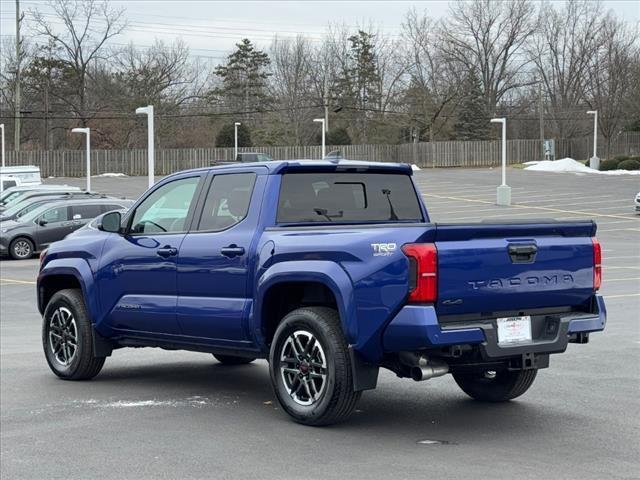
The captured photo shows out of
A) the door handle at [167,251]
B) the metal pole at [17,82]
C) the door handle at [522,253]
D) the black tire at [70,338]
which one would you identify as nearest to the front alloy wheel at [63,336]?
the black tire at [70,338]

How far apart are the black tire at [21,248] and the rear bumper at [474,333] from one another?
24727mm

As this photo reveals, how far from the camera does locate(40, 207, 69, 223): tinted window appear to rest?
30.5m

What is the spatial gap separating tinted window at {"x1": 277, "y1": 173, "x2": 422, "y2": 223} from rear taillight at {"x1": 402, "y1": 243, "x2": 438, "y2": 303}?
155 cm

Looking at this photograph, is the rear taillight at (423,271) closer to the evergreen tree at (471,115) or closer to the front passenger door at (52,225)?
the front passenger door at (52,225)

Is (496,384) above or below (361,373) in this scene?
below

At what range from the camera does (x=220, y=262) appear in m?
7.98

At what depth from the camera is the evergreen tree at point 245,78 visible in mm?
90875

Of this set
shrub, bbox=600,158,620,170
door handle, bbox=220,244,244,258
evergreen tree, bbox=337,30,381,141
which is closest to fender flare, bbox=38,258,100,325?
door handle, bbox=220,244,244,258

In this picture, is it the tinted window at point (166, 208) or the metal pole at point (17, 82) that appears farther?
the metal pole at point (17, 82)

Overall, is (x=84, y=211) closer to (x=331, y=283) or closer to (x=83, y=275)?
(x=83, y=275)

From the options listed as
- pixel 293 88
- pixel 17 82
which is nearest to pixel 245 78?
pixel 293 88

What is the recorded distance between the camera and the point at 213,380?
31.6ft

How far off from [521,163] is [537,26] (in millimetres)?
14508

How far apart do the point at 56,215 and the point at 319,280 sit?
81.8 feet
